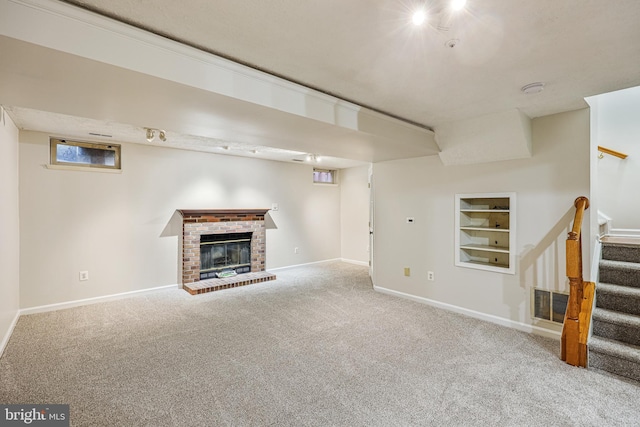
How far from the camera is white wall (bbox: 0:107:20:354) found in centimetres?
293

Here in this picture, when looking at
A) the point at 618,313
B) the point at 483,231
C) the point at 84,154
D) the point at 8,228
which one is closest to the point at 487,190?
the point at 483,231

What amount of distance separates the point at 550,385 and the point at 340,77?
2846 millimetres

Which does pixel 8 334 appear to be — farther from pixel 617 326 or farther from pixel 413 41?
pixel 617 326

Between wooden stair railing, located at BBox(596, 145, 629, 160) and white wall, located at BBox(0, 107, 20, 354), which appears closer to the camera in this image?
white wall, located at BBox(0, 107, 20, 354)

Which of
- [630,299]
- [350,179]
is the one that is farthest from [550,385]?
[350,179]

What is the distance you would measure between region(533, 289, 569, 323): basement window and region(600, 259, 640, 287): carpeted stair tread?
1.36 feet

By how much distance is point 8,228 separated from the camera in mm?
3197

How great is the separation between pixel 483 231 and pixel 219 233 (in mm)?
4241

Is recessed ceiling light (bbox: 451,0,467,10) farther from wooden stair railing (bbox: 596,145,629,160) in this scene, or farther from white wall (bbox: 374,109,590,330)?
wooden stair railing (bbox: 596,145,629,160)

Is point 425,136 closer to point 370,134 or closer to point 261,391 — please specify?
point 370,134

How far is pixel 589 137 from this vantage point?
115 inches

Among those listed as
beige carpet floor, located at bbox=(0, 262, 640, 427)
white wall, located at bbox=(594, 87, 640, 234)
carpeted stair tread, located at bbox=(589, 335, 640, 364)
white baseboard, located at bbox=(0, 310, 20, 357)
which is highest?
white wall, located at bbox=(594, 87, 640, 234)

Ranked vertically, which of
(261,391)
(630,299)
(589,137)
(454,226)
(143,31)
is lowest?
(261,391)

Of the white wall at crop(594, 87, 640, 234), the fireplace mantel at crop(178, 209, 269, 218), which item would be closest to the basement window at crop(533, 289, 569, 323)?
the white wall at crop(594, 87, 640, 234)
